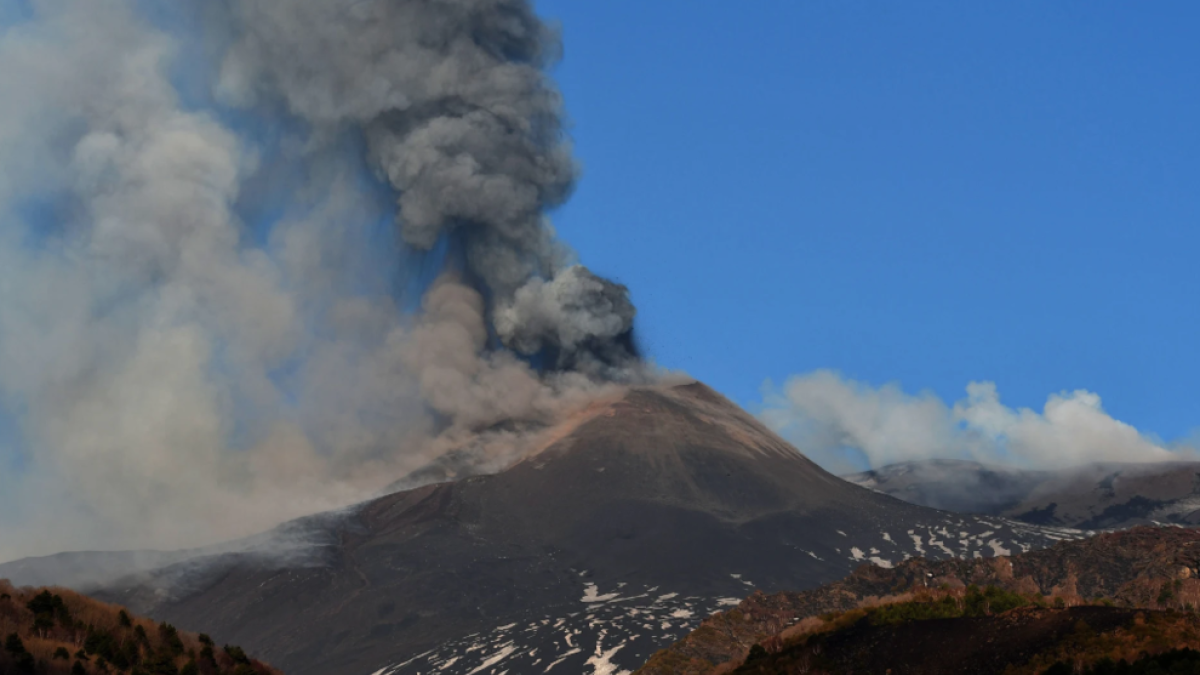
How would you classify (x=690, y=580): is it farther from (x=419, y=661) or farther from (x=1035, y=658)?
(x=1035, y=658)

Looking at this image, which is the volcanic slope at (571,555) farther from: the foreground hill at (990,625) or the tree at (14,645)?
the tree at (14,645)

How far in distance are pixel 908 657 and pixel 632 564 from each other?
110 m

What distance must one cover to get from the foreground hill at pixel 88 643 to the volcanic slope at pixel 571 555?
71.2 meters

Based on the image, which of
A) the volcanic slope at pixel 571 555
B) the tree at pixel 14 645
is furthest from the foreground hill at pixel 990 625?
the volcanic slope at pixel 571 555

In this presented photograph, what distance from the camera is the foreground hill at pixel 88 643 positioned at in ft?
114

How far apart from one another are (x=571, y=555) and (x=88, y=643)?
11864 cm

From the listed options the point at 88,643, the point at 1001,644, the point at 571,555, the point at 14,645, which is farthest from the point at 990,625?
the point at 571,555

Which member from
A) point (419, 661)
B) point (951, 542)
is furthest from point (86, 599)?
point (951, 542)

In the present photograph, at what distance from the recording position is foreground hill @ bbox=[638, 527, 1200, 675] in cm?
3941

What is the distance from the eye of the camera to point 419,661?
394 ft

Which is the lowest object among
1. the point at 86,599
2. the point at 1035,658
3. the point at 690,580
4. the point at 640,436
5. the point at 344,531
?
the point at 1035,658

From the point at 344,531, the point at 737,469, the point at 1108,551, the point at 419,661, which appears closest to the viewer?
the point at 1108,551

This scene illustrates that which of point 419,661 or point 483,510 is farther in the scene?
point 483,510

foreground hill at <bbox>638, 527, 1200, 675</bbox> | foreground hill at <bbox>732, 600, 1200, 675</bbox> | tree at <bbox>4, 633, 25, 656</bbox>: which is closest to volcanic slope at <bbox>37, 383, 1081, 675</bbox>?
foreground hill at <bbox>638, 527, 1200, 675</bbox>
